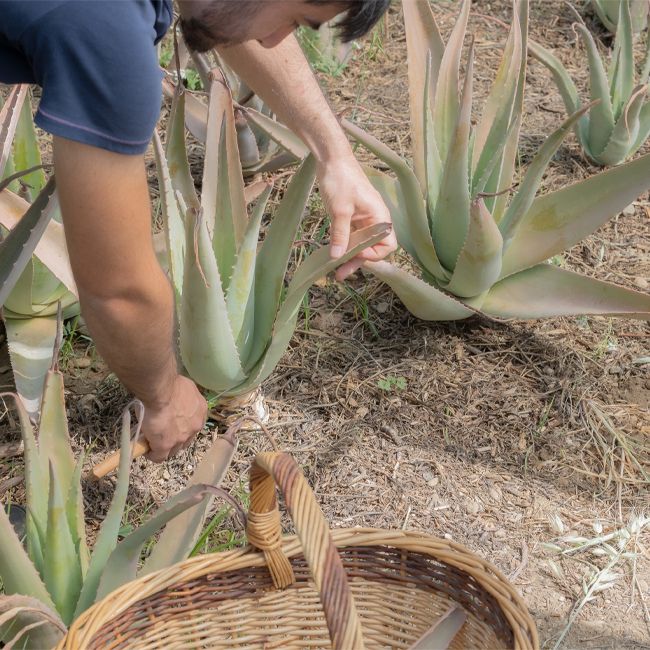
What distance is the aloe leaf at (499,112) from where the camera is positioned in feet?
7.18

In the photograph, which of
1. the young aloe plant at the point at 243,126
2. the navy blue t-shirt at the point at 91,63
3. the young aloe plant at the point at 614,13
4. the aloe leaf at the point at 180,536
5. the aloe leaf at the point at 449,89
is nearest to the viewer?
the navy blue t-shirt at the point at 91,63

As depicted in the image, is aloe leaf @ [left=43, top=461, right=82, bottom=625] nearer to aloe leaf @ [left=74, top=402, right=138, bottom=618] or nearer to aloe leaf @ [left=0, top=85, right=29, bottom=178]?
aloe leaf @ [left=74, top=402, right=138, bottom=618]

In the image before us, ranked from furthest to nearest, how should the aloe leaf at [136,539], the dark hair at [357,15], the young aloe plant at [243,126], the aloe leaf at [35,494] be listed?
1. the young aloe plant at [243,126]
2. the aloe leaf at [35,494]
3. the aloe leaf at [136,539]
4. the dark hair at [357,15]

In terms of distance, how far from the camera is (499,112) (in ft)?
7.36

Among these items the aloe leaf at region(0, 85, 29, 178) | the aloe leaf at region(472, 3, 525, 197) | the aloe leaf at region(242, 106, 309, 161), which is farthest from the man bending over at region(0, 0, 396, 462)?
the aloe leaf at region(472, 3, 525, 197)

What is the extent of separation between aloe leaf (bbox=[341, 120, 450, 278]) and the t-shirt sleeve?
960 millimetres

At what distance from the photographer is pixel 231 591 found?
1487 mm

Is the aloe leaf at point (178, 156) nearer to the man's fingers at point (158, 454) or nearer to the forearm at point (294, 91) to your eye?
the forearm at point (294, 91)

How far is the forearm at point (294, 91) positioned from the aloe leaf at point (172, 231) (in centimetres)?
24

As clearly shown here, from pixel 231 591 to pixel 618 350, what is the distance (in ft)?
4.11

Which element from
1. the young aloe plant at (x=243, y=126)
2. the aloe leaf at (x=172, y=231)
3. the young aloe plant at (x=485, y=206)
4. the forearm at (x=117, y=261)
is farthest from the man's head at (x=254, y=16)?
the young aloe plant at (x=243, y=126)

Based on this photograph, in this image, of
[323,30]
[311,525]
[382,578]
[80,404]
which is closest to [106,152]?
[311,525]

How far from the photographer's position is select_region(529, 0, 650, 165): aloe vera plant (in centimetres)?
267

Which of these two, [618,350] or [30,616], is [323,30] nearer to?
[618,350]
